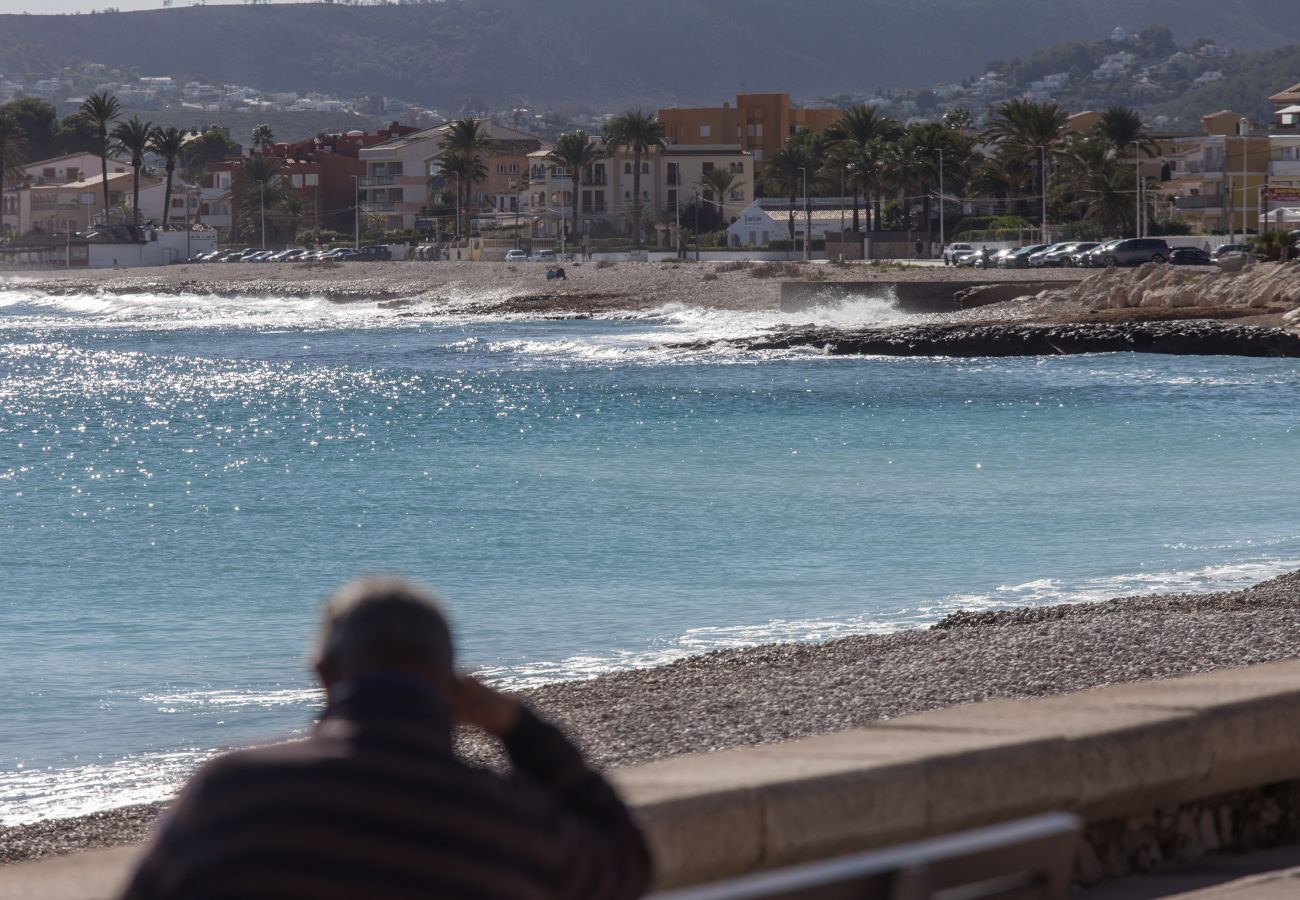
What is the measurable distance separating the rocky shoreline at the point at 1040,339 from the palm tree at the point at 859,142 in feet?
189

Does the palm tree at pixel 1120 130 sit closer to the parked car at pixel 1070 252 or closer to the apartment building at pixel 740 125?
the parked car at pixel 1070 252

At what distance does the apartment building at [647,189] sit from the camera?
134 meters

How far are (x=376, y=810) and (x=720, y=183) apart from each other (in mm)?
128924

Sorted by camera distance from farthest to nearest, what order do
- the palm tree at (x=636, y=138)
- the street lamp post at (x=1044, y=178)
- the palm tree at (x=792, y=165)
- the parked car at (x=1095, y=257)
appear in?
the palm tree at (x=792, y=165)
the palm tree at (x=636, y=138)
the street lamp post at (x=1044, y=178)
the parked car at (x=1095, y=257)

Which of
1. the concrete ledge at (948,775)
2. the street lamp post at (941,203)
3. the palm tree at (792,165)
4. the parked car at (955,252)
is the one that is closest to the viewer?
the concrete ledge at (948,775)

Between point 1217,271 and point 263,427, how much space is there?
1427 inches

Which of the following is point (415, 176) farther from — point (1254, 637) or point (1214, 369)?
point (1254, 637)

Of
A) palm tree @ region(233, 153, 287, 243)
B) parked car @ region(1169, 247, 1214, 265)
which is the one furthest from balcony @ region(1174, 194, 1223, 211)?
palm tree @ region(233, 153, 287, 243)

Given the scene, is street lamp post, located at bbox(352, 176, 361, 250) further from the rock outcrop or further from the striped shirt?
the striped shirt

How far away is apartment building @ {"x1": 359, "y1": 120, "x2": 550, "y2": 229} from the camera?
502ft

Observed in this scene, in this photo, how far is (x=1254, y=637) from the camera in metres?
9.81

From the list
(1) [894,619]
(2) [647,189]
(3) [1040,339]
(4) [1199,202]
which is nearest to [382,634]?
(1) [894,619]

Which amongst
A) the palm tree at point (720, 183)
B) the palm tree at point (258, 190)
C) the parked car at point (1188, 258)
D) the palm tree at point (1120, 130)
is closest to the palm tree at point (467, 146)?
the palm tree at point (720, 183)

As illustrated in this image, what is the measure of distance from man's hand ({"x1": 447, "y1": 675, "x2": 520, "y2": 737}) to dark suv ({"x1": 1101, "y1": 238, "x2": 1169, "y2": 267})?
227ft
